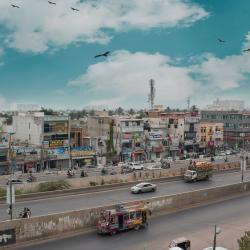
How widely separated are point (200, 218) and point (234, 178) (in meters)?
22.4

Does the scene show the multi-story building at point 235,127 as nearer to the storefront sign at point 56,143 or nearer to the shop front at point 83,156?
the shop front at point 83,156

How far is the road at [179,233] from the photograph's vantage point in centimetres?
3028

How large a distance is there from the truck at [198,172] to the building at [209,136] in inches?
1843

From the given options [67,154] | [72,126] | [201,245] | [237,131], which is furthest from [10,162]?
[237,131]

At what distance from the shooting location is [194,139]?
103m

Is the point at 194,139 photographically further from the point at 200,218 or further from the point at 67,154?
the point at 200,218

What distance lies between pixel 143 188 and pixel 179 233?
49.1ft

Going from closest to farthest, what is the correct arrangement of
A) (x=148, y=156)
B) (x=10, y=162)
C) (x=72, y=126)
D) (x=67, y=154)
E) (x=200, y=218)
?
1. (x=200, y=218)
2. (x=10, y=162)
3. (x=67, y=154)
4. (x=72, y=126)
5. (x=148, y=156)

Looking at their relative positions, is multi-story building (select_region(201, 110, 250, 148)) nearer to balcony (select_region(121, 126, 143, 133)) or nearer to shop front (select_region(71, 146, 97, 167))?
balcony (select_region(121, 126, 143, 133))

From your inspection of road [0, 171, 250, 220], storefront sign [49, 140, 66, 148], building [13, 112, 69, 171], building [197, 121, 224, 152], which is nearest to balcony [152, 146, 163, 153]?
building [197, 121, 224, 152]

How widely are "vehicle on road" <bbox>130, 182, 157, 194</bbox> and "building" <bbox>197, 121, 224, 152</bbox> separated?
56.4 m

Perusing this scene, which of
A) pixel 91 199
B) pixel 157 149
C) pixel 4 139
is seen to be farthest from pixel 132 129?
pixel 91 199

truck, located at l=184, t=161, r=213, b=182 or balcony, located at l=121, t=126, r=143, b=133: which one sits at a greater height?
balcony, located at l=121, t=126, r=143, b=133

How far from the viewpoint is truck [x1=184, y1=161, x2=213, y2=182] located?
55594 mm
